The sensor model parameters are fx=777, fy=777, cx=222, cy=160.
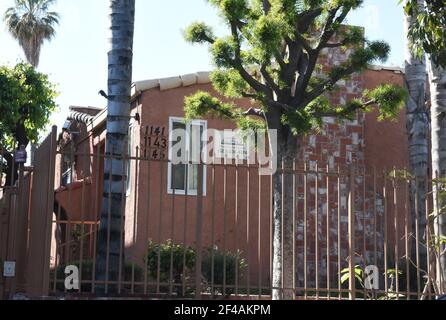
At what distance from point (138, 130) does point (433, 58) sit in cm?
776

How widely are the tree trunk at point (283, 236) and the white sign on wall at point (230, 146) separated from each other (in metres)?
4.74

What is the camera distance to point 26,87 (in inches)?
848

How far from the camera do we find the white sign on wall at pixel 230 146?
15312 mm

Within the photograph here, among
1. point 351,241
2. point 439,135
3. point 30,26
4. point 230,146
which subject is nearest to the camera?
point 351,241

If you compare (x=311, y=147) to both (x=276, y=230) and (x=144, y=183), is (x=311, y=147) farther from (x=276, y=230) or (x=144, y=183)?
(x=276, y=230)

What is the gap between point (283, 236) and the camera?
9.85 m

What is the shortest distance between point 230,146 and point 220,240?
1946 millimetres

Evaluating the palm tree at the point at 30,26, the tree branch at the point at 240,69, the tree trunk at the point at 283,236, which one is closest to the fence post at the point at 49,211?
the tree trunk at the point at 283,236

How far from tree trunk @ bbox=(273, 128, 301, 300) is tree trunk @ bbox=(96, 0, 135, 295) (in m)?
1.97

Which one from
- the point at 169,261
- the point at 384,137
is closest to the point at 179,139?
the point at 169,261

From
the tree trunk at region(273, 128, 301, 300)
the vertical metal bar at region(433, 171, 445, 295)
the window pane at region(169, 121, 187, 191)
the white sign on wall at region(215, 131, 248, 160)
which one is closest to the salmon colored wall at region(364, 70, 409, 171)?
the white sign on wall at region(215, 131, 248, 160)

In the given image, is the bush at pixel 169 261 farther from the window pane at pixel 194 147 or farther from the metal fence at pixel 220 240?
the window pane at pixel 194 147

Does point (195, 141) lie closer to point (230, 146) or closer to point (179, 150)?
point (179, 150)

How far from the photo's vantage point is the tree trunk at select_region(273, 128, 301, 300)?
9625mm
